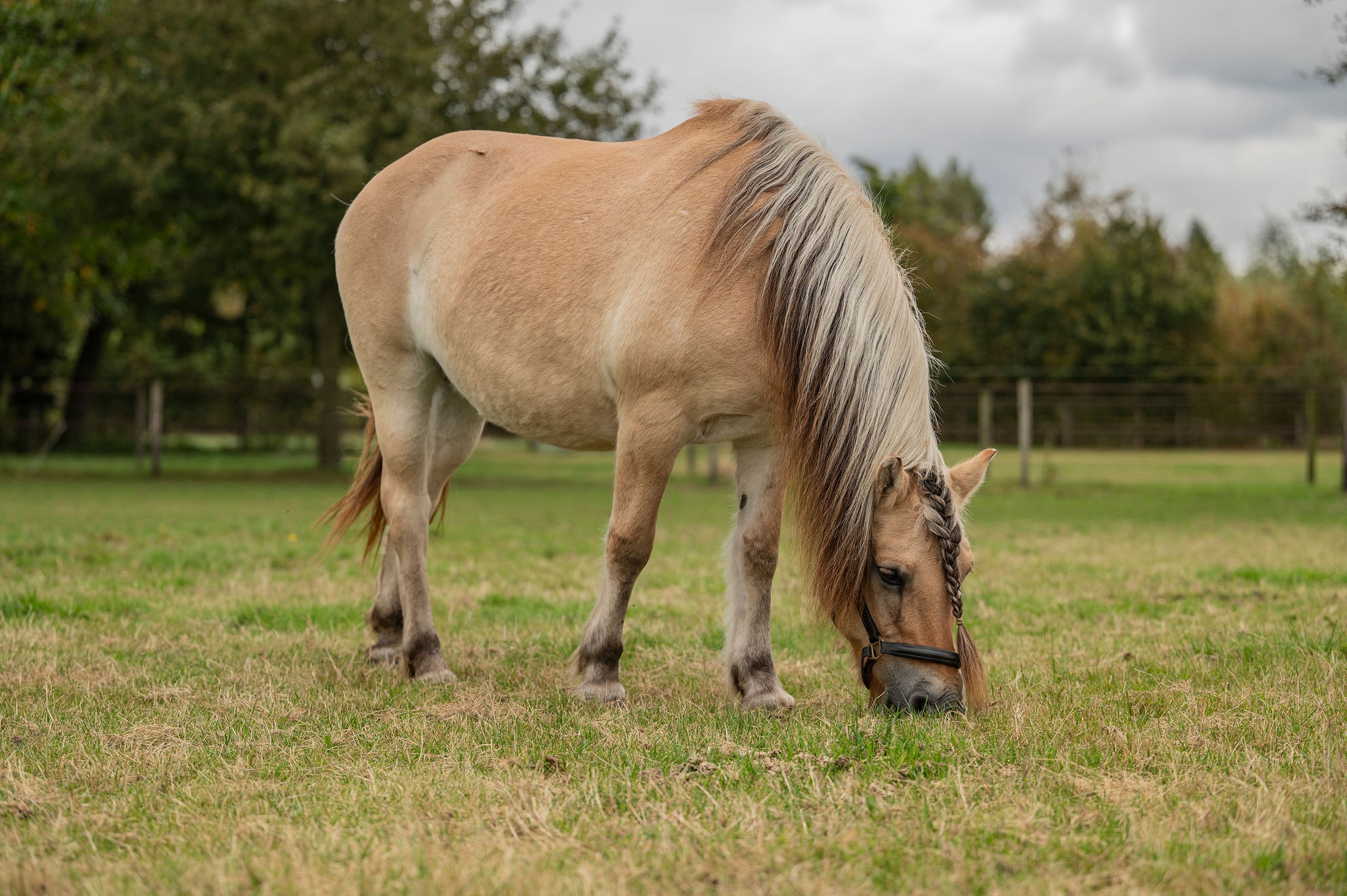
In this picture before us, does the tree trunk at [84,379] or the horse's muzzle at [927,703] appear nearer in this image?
the horse's muzzle at [927,703]

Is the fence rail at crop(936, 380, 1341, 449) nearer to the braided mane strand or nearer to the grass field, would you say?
the grass field

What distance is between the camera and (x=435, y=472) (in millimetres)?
5043

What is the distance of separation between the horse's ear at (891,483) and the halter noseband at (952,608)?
6cm

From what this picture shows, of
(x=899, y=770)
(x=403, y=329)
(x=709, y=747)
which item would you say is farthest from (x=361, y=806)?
(x=403, y=329)

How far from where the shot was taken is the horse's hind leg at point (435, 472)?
478cm

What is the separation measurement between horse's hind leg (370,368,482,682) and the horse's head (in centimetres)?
186

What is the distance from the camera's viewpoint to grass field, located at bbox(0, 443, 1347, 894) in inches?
85.5

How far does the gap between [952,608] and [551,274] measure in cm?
190

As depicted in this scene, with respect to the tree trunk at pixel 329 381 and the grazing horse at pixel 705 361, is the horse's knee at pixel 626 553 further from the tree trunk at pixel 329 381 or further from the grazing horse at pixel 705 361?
the tree trunk at pixel 329 381

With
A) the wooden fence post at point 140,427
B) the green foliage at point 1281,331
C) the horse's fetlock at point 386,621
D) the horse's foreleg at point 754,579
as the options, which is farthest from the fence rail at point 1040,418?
the horse's foreleg at point 754,579

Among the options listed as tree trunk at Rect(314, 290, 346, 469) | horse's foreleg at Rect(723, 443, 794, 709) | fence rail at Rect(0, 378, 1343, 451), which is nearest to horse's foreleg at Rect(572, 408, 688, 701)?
horse's foreleg at Rect(723, 443, 794, 709)

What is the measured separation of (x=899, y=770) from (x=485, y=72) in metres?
15.9

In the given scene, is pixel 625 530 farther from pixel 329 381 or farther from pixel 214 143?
pixel 329 381

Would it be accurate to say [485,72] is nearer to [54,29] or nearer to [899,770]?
[54,29]
